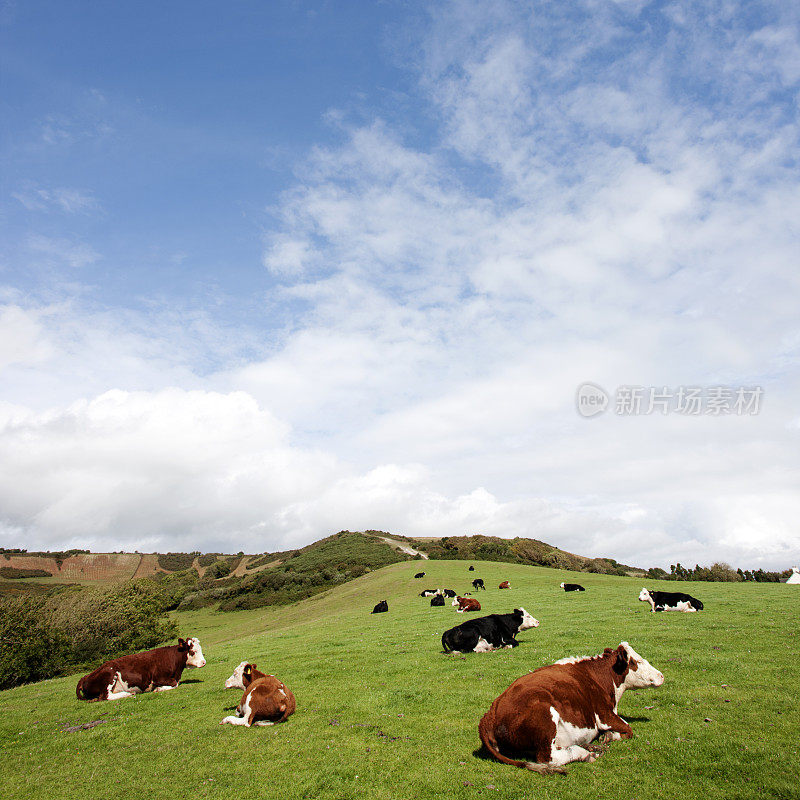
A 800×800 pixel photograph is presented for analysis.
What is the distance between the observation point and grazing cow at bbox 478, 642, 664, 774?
24.2 feet

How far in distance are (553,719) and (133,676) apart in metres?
14.1

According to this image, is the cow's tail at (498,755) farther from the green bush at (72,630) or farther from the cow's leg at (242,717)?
the green bush at (72,630)

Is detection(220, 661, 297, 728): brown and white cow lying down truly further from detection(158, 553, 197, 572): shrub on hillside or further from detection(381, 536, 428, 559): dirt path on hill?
detection(158, 553, 197, 572): shrub on hillside

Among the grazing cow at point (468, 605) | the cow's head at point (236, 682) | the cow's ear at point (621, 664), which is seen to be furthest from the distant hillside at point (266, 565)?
the cow's ear at point (621, 664)

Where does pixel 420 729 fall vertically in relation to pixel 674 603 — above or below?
below

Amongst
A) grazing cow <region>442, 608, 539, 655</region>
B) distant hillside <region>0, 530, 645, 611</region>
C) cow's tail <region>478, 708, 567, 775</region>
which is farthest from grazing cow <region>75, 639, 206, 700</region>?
distant hillside <region>0, 530, 645, 611</region>

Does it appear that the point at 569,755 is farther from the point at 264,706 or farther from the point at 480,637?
the point at 480,637

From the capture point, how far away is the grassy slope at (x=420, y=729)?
22.7 ft

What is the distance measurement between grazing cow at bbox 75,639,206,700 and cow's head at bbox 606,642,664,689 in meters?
14.0

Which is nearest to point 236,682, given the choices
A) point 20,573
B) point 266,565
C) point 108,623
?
point 108,623

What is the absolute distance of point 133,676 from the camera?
15.3 meters

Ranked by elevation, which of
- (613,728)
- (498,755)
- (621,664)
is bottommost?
(498,755)

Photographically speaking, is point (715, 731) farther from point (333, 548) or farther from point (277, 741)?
point (333, 548)

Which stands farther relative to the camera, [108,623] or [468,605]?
[108,623]
